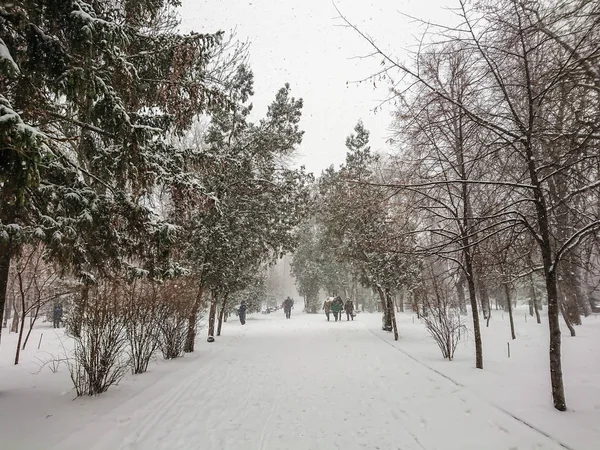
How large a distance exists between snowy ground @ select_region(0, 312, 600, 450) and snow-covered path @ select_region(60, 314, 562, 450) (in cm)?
2

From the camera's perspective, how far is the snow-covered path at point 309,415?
14.1ft

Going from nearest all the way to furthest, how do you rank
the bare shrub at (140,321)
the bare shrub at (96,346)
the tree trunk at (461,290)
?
the bare shrub at (96,346), the bare shrub at (140,321), the tree trunk at (461,290)

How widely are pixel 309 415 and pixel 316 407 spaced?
411 mm

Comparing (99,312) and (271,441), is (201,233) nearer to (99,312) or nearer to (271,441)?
(99,312)

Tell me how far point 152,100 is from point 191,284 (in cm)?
603

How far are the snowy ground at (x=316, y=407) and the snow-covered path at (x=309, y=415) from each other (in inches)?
0.6

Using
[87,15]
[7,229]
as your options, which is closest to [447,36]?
→ [87,15]

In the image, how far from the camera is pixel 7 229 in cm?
530

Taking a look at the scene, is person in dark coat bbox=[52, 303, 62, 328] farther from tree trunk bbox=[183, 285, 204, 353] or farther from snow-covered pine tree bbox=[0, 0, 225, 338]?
snow-covered pine tree bbox=[0, 0, 225, 338]

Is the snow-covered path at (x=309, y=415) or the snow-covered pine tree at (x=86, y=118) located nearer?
the snow-covered pine tree at (x=86, y=118)

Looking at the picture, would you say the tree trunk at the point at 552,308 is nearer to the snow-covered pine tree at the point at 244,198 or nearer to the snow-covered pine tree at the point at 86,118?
the snow-covered pine tree at the point at 86,118

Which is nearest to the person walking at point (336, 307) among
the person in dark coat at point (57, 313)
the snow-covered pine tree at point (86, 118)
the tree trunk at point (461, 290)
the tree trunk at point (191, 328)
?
the tree trunk at point (461, 290)

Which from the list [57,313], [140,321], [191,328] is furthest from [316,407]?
[57,313]

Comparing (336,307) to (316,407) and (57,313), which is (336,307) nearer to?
(57,313)
